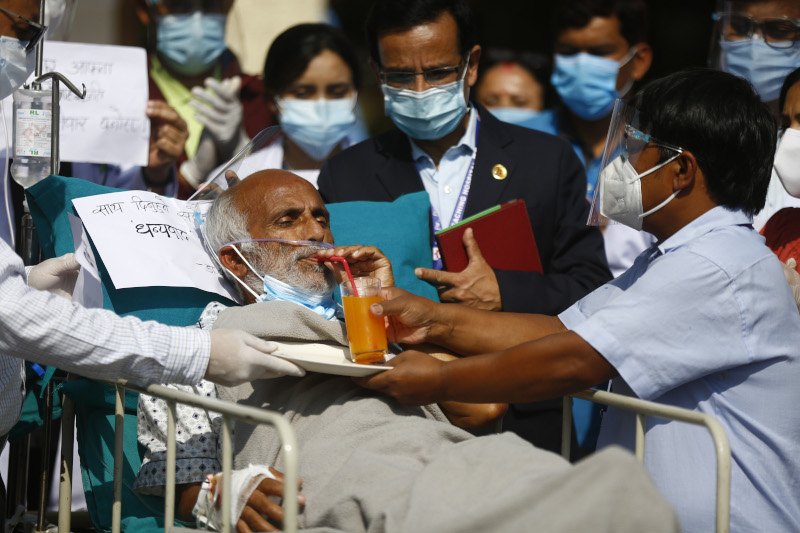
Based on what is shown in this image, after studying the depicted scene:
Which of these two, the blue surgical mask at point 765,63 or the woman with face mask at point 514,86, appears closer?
the blue surgical mask at point 765,63

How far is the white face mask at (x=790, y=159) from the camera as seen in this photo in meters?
3.55

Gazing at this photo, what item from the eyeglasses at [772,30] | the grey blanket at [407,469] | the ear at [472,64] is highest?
the eyeglasses at [772,30]

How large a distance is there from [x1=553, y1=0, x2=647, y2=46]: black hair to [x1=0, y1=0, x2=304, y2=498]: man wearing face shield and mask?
3785mm

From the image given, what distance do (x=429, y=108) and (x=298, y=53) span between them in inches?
57.1

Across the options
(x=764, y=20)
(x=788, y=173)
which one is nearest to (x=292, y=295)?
(x=788, y=173)

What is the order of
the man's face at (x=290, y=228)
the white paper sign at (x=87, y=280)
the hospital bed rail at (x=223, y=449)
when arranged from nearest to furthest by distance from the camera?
1. the hospital bed rail at (x=223, y=449)
2. the white paper sign at (x=87, y=280)
3. the man's face at (x=290, y=228)

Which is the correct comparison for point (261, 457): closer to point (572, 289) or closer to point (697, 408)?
point (697, 408)

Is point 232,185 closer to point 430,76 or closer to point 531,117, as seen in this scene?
point 430,76

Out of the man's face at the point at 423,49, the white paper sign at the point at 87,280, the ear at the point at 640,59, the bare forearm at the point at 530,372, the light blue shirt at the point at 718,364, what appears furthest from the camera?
the ear at the point at 640,59

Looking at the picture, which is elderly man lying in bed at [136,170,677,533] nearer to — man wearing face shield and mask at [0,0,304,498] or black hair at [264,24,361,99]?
man wearing face shield and mask at [0,0,304,498]

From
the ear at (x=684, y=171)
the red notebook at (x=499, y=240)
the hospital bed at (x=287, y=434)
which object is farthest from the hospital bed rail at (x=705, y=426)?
the red notebook at (x=499, y=240)

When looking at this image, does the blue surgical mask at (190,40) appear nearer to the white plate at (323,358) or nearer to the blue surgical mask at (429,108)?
the blue surgical mask at (429,108)

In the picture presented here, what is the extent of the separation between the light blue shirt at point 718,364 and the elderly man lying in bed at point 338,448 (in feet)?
1.62

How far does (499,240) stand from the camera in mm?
3777
